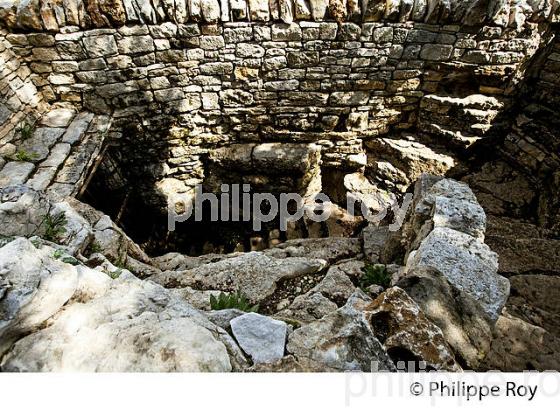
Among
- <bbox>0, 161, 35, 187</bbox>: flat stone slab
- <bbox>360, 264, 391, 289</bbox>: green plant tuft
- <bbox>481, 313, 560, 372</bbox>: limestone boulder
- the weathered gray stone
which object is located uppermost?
the weathered gray stone

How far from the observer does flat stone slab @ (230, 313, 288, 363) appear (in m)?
1.63

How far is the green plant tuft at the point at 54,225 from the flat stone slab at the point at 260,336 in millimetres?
1701

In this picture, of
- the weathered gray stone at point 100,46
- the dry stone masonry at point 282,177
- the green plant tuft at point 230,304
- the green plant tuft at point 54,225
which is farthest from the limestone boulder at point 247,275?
the weathered gray stone at point 100,46

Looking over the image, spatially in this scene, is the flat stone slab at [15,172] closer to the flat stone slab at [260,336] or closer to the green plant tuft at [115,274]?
the green plant tuft at [115,274]

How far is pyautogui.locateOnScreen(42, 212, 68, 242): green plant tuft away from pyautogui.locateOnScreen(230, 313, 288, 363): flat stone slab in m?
1.70

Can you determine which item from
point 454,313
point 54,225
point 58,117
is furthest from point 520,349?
point 58,117

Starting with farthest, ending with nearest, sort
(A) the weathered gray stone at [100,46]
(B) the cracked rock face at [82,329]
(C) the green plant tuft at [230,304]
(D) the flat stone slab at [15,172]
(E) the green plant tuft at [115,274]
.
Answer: (A) the weathered gray stone at [100,46] < (D) the flat stone slab at [15,172] < (C) the green plant tuft at [230,304] < (E) the green plant tuft at [115,274] < (B) the cracked rock face at [82,329]

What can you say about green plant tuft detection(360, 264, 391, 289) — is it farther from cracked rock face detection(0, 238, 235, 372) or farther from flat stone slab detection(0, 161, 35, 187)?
flat stone slab detection(0, 161, 35, 187)

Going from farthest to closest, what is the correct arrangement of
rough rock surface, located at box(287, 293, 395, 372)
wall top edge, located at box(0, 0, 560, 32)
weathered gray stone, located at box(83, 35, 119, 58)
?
weathered gray stone, located at box(83, 35, 119, 58), wall top edge, located at box(0, 0, 560, 32), rough rock surface, located at box(287, 293, 395, 372)

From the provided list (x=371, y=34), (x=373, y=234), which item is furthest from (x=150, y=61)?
(x=373, y=234)

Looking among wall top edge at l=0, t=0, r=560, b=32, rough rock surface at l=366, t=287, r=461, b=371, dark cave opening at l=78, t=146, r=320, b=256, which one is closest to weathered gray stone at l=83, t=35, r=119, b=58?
wall top edge at l=0, t=0, r=560, b=32

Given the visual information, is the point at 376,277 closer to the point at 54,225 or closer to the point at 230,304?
the point at 230,304

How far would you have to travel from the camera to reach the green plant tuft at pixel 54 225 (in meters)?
2.62

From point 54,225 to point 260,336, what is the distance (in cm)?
198
